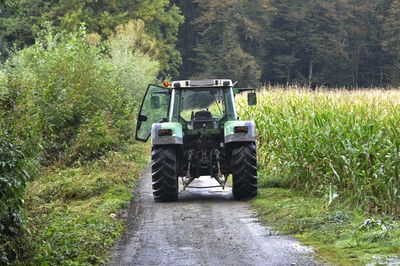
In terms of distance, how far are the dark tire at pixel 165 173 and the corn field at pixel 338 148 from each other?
6.57ft

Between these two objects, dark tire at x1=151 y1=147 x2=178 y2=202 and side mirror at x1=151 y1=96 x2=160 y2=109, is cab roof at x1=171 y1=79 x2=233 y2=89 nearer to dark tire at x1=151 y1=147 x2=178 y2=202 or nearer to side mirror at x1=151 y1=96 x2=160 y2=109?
side mirror at x1=151 y1=96 x2=160 y2=109

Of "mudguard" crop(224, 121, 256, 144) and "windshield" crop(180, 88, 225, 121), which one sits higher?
"windshield" crop(180, 88, 225, 121)

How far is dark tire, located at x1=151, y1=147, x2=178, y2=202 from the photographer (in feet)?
36.6

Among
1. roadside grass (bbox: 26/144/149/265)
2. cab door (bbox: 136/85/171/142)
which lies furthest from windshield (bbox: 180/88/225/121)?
roadside grass (bbox: 26/144/149/265)

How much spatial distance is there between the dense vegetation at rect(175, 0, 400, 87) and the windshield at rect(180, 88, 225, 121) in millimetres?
39581

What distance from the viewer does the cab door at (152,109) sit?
1173 centimetres

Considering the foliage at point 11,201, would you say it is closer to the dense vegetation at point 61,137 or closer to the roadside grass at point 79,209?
the dense vegetation at point 61,137

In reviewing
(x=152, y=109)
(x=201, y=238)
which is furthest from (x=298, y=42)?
(x=201, y=238)

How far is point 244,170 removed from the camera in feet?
36.2

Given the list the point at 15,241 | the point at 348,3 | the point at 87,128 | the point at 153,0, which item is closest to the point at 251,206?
the point at 15,241

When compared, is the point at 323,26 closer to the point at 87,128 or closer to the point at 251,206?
the point at 87,128

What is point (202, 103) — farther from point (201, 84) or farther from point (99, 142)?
point (99, 142)

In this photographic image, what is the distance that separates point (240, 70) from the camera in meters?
51.5

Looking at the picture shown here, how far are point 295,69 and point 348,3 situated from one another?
23.4 ft
